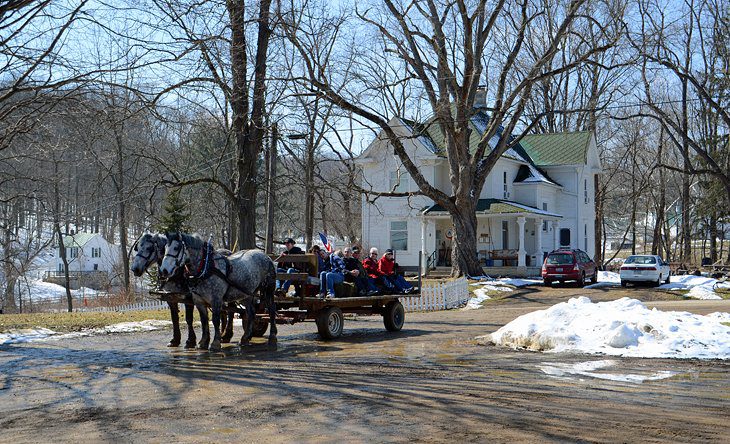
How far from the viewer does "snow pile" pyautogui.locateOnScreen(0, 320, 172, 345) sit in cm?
1773

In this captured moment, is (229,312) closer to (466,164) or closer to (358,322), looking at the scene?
(358,322)

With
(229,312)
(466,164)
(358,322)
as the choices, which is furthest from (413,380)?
(466,164)

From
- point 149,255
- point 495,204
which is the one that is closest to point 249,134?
point 149,255

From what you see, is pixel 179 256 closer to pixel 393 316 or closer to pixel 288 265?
pixel 288 265

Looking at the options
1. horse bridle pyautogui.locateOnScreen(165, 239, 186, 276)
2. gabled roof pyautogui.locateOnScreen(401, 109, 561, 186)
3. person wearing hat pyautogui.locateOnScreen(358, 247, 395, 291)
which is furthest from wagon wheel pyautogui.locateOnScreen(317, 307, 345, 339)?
gabled roof pyautogui.locateOnScreen(401, 109, 561, 186)

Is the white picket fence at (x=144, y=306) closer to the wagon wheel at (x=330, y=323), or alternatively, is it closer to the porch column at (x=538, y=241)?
the wagon wheel at (x=330, y=323)

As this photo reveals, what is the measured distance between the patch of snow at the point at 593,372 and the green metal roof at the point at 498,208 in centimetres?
3417

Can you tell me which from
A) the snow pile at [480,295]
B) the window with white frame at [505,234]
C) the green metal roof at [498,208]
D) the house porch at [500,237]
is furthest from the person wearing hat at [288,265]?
the window with white frame at [505,234]

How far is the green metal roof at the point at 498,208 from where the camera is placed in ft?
156

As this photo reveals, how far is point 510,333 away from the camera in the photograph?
16219 millimetres

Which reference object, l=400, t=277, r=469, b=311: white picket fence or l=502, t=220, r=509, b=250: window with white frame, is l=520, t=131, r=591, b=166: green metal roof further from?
l=400, t=277, r=469, b=311: white picket fence

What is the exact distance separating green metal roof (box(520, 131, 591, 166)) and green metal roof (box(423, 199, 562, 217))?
6.56m

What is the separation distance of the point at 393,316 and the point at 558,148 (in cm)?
4086

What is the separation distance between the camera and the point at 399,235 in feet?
172
